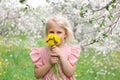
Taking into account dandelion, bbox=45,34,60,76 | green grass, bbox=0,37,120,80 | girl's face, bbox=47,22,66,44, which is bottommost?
green grass, bbox=0,37,120,80

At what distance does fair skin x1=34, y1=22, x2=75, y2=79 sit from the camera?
10.8 feet

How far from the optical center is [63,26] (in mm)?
3500

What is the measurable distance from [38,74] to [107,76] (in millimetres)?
6150

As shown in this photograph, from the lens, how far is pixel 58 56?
3287 mm

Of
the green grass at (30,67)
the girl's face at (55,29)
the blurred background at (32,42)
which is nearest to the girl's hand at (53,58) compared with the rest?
the girl's face at (55,29)

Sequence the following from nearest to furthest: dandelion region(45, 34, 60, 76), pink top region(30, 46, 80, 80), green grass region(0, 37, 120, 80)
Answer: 1. dandelion region(45, 34, 60, 76)
2. pink top region(30, 46, 80, 80)
3. green grass region(0, 37, 120, 80)

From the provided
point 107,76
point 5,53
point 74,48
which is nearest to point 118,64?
point 107,76

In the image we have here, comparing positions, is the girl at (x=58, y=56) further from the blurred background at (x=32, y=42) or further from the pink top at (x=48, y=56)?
the blurred background at (x=32, y=42)

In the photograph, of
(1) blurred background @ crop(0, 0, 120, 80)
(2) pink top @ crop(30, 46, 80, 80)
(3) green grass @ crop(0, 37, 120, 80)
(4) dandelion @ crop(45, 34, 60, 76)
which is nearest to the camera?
(4) dandelion @ crop(45, 34, 60, 76)

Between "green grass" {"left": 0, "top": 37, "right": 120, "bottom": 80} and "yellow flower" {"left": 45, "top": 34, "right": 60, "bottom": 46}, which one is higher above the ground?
"yellow flower" {"left": 45, "top": 34, "right": 60, "bottom": 46}

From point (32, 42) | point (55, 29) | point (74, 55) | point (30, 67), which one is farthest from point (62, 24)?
point (32, 42)

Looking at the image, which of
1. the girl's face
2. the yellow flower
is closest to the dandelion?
the yellow flower

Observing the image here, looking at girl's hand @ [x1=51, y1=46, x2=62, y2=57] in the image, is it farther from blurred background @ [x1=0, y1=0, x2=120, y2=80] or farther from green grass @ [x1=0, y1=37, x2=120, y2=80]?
blurred background @ [x1=0, y1=0, x2=120, y2=80]

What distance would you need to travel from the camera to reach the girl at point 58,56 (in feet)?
10.9
